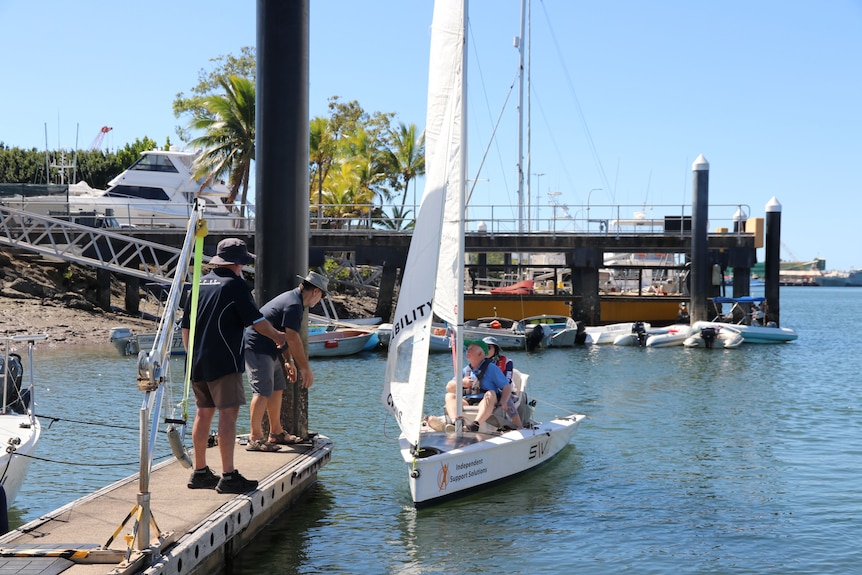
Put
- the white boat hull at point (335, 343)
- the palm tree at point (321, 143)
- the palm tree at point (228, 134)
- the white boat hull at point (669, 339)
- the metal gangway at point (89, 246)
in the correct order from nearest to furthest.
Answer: the white boat hull at point (335, 343) < the metal gangway at point (89, 246) < the white boat hull at point (669, 339) < the palm tree at point (228, 134) < the palm tree at point (321, 143)

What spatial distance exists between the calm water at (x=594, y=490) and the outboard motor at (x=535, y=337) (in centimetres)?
1127

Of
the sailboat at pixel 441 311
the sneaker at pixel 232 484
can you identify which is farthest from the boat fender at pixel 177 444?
the sailboat at pixel 441 311

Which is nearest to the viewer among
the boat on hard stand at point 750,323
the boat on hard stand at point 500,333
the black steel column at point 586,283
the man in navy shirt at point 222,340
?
the man in navy shirt at point 222,340

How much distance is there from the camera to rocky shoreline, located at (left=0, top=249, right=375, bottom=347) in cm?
3219

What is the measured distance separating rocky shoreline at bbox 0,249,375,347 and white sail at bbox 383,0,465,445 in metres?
21.9

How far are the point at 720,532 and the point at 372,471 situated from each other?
15.8ft

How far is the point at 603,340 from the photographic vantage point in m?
37.8

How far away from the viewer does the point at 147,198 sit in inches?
1820

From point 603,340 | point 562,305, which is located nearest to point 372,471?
point 603,340

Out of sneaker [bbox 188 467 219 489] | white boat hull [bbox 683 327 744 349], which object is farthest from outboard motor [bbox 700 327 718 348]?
sneaker [bbox 188 467 219 489]

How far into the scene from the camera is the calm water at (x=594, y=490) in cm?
960

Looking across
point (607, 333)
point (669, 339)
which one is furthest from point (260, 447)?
point (607, 333)

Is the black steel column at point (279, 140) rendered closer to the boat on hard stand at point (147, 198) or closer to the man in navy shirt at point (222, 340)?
the man in navy shirt at point (222, 340)

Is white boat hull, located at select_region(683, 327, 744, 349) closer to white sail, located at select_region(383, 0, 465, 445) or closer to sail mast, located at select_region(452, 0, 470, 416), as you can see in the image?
white sail, located at select_region(383, 0, 465, 445)
